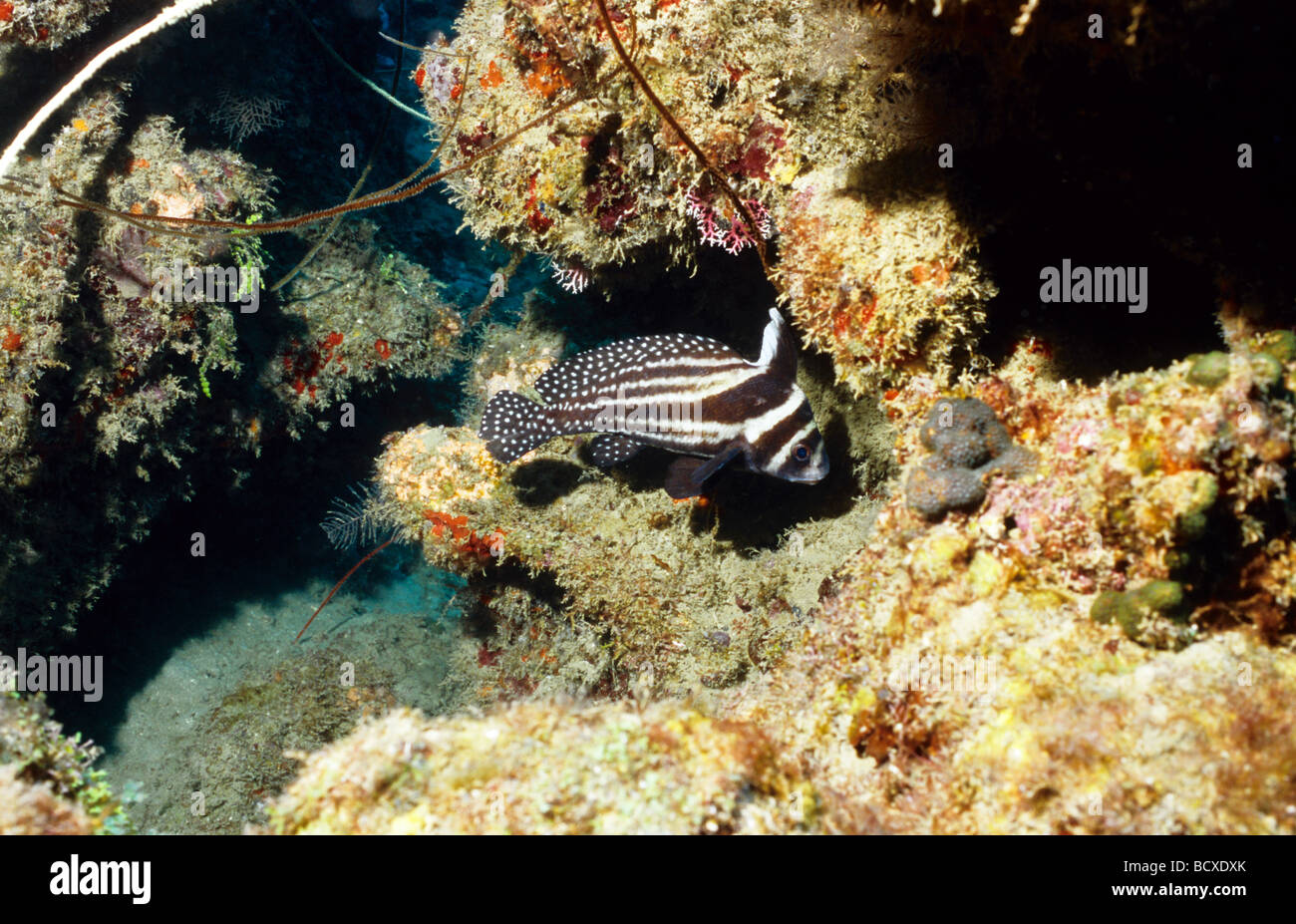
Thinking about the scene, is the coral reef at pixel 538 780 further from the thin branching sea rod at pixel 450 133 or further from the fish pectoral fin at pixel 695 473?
the thin branching sea rod at pixel 450 133

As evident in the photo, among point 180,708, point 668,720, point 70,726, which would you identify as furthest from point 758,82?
point 70,726

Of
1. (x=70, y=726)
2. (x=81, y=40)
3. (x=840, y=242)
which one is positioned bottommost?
(x=70, y=726)

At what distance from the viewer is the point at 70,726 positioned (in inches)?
289

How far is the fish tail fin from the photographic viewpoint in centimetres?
506

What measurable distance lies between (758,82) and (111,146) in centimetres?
502

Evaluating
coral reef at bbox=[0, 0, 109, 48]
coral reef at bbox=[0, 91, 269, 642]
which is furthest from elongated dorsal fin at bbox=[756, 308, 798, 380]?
coral reef at bbox=[0, 0, 109, 48]

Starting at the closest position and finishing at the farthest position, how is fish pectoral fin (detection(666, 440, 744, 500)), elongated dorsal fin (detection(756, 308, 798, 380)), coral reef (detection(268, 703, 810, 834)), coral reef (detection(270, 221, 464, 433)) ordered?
1. coral reef (detection(268, 703, 810, 834))
2. elongated dorsal fin (detection(756, 308, 798, 380))
3. fish pectoral fin (detection(666, 440, 744, 500))
4. coral reef (detection(270, 221, 464, 433))

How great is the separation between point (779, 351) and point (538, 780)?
10.0 ft

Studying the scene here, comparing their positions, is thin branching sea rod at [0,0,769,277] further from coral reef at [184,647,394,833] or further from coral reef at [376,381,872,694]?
coral reef at [184,647,394,833]


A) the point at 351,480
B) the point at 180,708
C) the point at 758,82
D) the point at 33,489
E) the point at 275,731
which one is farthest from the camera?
the point at 351,480

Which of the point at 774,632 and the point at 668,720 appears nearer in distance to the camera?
the point at 668,720

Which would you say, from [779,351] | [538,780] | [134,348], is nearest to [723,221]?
[779,351]

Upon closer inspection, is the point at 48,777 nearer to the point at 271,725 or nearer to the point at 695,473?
the point at 695,473
